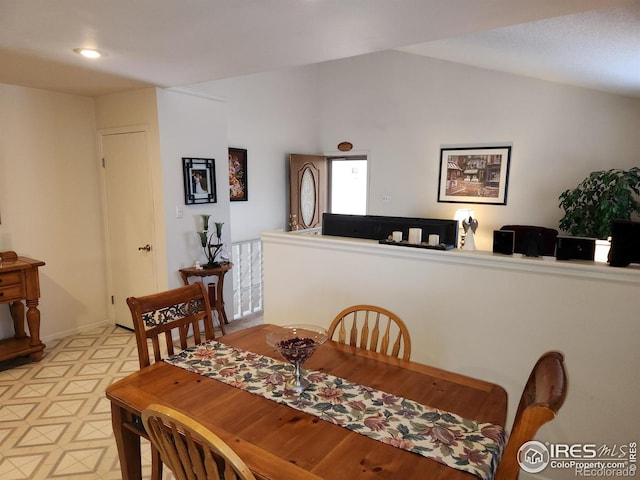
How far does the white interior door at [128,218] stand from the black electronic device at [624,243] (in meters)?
3.38

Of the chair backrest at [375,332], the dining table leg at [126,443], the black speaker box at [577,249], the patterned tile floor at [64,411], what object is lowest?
the patterned tile floor at [64,411]

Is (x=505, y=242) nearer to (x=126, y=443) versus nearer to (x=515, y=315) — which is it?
(x=515, y=315)

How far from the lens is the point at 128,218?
3.83m

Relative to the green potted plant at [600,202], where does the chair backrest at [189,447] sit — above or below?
below

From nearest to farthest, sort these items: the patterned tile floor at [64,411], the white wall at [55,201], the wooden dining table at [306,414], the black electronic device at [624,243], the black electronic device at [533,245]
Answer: the wooden dining table at [306,414] < the black electronic device at [624,243] < the black electronic device at [533,245] < the patterned tile floor at [64,411] < the white wall at [55,201]

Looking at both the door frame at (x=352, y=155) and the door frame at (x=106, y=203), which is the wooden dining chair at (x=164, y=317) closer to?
the door frame at (x=106, y=203)

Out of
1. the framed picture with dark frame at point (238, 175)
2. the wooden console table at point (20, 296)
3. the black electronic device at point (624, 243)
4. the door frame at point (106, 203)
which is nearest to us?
the black electronic device at point (624, 243)

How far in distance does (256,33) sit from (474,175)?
13.7ft

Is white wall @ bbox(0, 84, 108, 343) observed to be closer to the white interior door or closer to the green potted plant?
the white interior door

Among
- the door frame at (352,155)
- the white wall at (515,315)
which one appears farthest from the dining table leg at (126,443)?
the door frame at (352,155)

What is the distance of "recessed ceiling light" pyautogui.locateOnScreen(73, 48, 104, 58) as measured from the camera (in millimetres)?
2361

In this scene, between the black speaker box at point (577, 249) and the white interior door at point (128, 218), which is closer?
the black speaker box at point (577, 249)

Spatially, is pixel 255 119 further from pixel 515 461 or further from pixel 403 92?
pixel 515 461

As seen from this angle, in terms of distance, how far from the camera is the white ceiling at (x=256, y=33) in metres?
1.74
